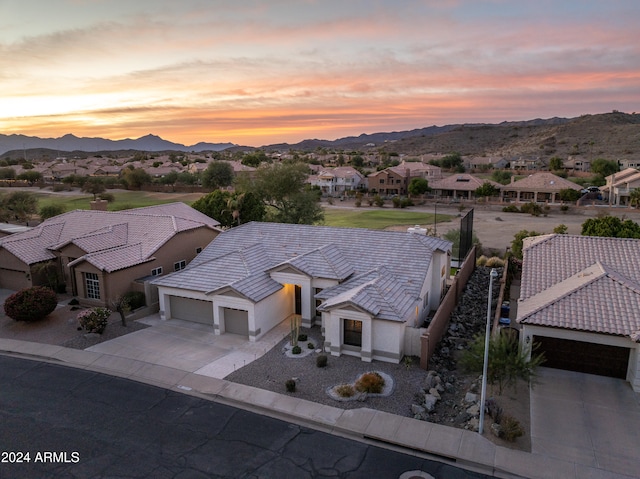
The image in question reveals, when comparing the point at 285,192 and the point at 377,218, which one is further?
the point at 377,218

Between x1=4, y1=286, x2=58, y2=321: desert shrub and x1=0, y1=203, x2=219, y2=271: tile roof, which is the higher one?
x1=0, y1=203, x2=219, y2=271: tile roof

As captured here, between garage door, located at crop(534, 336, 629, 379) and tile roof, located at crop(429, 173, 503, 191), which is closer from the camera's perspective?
garage door, located at crop(534, 336, 629, 379)

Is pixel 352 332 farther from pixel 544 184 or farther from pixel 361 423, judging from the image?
pixel 544 184

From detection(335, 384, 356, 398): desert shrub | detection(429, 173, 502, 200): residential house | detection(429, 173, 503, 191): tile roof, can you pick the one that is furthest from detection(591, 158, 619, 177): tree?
detection(335, 384, 356, 398): desert shrub

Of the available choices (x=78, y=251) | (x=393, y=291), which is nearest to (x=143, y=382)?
(x=393, y=291)

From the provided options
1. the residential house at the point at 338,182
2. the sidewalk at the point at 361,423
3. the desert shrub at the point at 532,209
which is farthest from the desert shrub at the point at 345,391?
the residential house at the point at 338,182

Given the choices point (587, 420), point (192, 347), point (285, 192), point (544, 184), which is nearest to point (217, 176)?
point (285, 192)

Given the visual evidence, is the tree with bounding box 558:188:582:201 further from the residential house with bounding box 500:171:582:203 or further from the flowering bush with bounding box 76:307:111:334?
the flowering bush with bounding box 76:307:111:334
